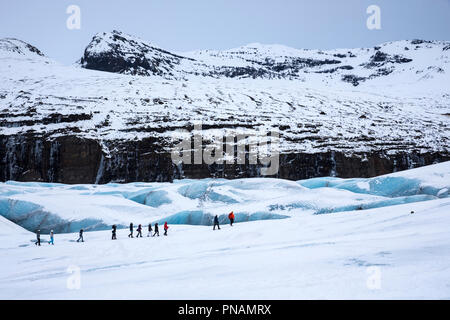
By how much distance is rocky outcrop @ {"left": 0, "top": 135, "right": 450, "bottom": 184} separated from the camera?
4031cm

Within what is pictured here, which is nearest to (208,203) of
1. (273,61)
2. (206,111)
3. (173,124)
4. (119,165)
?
(119,165)

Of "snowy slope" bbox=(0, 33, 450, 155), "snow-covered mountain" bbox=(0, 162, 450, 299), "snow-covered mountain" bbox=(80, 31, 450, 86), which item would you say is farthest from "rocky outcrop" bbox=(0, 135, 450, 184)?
"snow-covered mountain" bbox=(80, 31, 450, 86)

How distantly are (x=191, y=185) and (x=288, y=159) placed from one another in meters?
16.5

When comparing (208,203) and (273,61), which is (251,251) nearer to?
(208,203)

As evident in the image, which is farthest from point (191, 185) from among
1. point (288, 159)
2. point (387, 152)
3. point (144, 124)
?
point (387, 152)

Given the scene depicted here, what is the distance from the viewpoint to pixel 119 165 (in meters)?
41.0

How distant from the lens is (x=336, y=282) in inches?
231

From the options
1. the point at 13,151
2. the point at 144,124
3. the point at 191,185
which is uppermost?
the point at 144,124

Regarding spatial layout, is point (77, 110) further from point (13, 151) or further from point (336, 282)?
point (336, 282)

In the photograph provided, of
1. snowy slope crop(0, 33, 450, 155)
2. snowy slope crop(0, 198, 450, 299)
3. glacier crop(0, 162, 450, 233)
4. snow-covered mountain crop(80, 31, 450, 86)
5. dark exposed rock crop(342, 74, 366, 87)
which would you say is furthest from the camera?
dark exposed rock crop(342, 74, 366, 87)

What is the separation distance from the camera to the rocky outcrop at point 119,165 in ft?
132

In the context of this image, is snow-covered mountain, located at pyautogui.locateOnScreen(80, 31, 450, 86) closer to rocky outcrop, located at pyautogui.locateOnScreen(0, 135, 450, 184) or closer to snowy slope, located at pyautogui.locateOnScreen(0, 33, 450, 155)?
snowy slope, located at pyautogui.locateOnScreen(0, 33, 450, 155)

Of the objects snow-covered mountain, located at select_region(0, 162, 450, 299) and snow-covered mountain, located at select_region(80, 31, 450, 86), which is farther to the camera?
snow-covered mountain, located at select_region(80, 31, 450, 86)

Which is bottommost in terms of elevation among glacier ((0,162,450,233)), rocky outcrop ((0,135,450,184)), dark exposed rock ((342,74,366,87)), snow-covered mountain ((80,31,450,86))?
glacier ((0,162,450,233))
